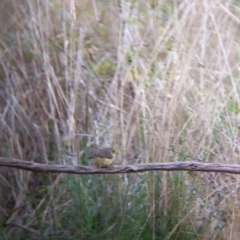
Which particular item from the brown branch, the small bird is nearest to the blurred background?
the small bird

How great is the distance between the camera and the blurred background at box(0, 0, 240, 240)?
3.26 m

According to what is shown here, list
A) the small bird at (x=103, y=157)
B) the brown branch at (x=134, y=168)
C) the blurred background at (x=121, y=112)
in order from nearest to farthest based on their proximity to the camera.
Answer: the brown branch at (x=134, y=168), the small bird at (x=103, y=157), the blurred background at (x=121, y=112)

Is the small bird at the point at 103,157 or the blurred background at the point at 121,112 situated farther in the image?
the blurred background at the point at 121,112

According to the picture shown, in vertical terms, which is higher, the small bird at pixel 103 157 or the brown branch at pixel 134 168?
the brown branch at pixel 134 168

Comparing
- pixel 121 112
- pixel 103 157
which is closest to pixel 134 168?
pixel 103 157

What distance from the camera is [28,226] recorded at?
363 cm

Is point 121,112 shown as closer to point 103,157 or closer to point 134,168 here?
point 103,157

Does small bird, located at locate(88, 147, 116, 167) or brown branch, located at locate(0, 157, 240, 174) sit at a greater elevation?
brown branch, located at locate(0, 157, 240, 174)

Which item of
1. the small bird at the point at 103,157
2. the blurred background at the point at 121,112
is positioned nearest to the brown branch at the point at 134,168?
the small bird at the point at 103,157

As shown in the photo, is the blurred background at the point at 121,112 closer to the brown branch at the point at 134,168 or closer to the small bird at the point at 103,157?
the small bird at the point at 103,157

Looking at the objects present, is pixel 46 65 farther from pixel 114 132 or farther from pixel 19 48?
pixel 114 132

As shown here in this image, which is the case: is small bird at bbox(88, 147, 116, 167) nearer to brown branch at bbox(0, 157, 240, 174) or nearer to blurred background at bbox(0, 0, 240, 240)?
brown branch at bbox(0, 157, 240, 174)

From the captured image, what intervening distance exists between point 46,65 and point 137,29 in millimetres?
538

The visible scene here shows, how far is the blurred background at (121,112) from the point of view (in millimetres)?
3262
